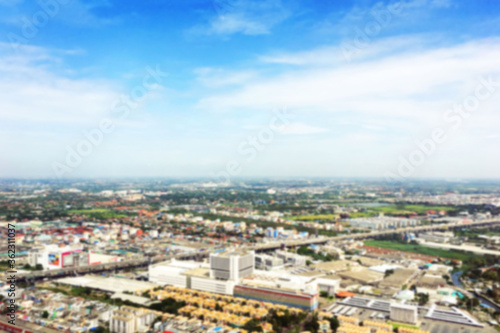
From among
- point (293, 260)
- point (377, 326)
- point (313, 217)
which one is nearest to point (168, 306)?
point (377, 326)

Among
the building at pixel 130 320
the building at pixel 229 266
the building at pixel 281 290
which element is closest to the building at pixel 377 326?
the building at pixel 281 290

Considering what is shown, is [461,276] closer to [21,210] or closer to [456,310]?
[456,310]

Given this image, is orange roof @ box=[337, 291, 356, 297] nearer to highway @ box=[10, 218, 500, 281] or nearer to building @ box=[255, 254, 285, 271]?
building @ box=[255, 254, 285, 271]

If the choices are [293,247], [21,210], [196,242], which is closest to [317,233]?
[293,247]

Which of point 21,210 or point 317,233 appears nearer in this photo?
point 317,233

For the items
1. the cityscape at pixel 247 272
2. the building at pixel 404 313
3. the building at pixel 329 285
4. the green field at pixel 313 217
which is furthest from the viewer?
the green field at pixel 313 217

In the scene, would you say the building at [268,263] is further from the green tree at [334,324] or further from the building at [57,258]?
the building at [57,258]

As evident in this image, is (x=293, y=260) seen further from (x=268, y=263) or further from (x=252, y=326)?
(x=252, y=326)
